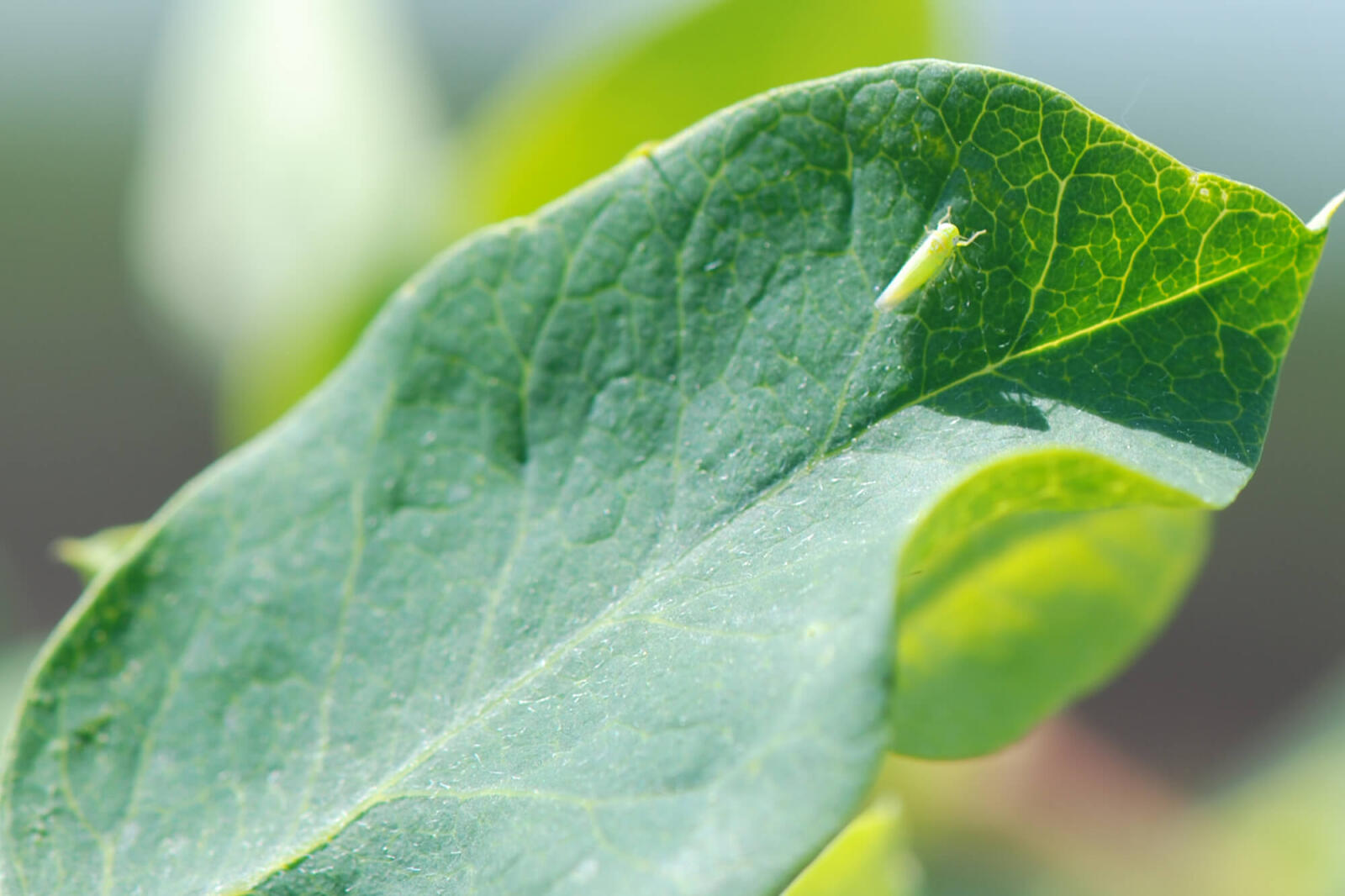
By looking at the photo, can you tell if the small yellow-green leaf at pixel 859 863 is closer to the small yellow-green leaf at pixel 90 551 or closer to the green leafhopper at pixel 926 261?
the green leafhopper at pixel 926 261

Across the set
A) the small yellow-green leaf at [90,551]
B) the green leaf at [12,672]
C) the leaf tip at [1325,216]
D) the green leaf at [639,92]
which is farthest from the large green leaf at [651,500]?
the green leaf at [12,672]

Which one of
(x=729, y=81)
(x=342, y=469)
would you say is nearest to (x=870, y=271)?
(x=342, y=469)

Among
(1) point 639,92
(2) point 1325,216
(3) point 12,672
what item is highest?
(1) point 639,92

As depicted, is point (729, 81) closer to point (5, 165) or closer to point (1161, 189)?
point (1161, 189)

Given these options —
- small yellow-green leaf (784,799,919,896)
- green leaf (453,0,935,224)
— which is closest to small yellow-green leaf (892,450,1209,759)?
small yellow-green leaf (784,799,919,896)

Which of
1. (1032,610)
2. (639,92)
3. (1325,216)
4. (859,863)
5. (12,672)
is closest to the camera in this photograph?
(1325,216)

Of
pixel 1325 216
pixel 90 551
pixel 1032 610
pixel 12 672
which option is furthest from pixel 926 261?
pixel 12 672

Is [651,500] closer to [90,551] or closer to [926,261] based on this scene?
[926,261]

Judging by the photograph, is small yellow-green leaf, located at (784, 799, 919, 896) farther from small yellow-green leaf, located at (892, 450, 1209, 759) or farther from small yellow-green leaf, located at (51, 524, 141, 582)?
small yellow-green leaf, located at (51, 524, 141, 582)
